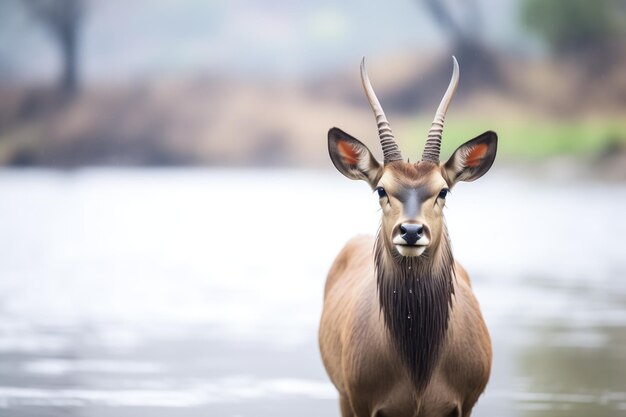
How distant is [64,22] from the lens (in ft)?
182

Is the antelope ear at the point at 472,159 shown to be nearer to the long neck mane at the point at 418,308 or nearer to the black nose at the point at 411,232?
the long neck mane at the point at 418,308

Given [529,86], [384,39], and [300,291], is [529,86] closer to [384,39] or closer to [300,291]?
[384,39]

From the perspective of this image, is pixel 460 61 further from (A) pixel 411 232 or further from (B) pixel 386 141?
(A) pixel 411 232

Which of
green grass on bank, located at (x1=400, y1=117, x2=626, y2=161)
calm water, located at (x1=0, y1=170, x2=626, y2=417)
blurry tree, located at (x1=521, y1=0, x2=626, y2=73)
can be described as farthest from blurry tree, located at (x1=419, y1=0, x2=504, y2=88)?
calm water, located at (x1=0, y1=170, x2=626, y2=417)

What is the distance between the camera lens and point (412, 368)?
638 centimetres

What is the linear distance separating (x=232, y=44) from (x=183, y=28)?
2.57m

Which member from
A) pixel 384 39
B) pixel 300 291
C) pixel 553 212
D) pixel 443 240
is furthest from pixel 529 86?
pixel 443 240

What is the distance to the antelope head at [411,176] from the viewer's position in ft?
19.6

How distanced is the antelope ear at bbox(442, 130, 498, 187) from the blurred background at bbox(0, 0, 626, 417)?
283cm

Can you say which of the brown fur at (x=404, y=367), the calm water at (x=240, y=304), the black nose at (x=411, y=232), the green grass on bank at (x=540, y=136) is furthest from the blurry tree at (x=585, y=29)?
the black nose at (x=411, y=232)

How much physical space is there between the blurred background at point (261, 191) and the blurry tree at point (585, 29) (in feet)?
0.38

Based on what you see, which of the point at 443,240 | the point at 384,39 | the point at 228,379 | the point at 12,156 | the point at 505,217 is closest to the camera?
the point at 443,240

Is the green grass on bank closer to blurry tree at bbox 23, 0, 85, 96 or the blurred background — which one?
the blurred background

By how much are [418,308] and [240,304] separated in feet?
27.0
